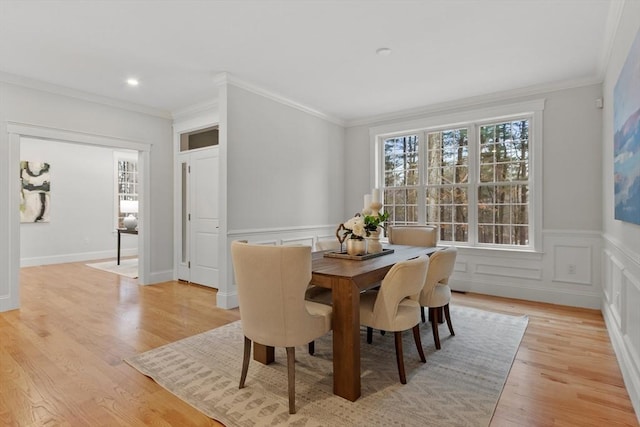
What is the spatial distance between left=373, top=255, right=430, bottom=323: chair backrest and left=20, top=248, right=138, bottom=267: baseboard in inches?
287

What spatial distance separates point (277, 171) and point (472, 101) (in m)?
2.84

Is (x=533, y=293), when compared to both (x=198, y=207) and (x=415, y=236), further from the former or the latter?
(x=198, y=207)

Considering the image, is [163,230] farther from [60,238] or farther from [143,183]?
[60,238]

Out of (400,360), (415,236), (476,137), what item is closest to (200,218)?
(415,236)

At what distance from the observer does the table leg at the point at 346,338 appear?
6.53ft

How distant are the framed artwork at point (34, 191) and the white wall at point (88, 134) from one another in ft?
10.9

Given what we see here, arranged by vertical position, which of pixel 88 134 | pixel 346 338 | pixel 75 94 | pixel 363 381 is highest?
pixel 75 94

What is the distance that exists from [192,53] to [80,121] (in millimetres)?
2114

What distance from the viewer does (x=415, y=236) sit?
381 centimetres

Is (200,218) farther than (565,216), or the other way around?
(200,218)

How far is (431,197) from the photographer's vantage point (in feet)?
16.7

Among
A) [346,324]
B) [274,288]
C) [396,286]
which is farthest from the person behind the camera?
[396,286]

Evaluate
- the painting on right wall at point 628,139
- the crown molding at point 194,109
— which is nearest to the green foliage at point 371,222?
the painting on right wall at point 628,139

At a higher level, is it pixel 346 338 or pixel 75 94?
pixel 75 94
